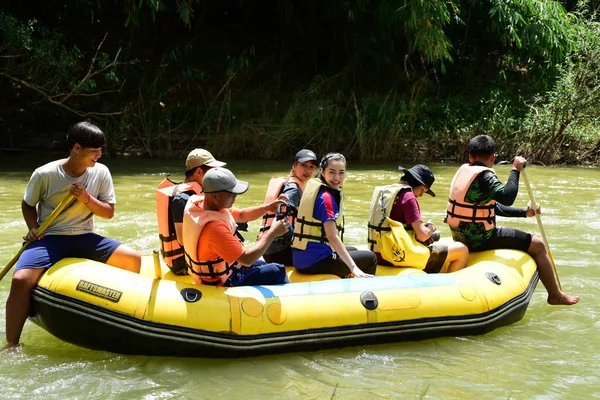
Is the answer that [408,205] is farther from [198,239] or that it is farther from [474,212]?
[198,239]

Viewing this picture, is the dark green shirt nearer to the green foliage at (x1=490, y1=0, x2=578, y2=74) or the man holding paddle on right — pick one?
the man holding paddle on right

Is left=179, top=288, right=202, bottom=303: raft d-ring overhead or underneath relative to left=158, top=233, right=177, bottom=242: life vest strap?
underneath

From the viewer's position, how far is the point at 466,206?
15.6ft

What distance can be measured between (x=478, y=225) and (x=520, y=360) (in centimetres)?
105

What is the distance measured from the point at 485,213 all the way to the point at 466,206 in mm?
129

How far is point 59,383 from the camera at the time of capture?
3580mm

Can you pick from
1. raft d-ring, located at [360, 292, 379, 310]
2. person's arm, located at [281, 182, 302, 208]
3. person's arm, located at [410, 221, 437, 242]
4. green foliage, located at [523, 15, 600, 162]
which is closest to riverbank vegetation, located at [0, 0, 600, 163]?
green foliage, located at [523, 15, 600, 162]

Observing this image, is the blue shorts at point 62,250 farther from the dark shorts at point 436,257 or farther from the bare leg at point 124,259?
the dark shorts at point 436,257

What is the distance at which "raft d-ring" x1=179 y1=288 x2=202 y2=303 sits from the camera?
12.6 feet

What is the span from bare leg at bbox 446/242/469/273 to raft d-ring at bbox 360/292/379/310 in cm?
87

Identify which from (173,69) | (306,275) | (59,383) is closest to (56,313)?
(59,383)

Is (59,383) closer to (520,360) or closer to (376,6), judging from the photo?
(520,360)

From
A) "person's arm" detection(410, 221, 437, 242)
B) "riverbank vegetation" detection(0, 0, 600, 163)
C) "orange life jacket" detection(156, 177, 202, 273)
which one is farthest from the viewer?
"riverbank vegetation" detection(0, 0, 600, 163)

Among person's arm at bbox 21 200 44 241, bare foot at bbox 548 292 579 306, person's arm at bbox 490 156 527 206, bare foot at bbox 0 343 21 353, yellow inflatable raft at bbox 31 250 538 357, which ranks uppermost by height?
person's arm at bbox 490 156 527 206
